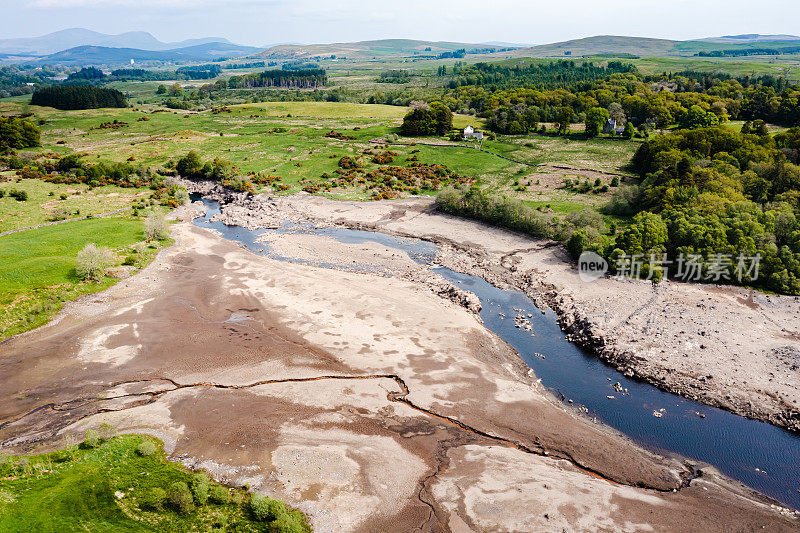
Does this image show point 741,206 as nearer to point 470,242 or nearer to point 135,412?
point 470,242

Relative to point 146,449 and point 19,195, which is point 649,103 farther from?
point 19,195

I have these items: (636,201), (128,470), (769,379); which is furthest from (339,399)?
(636,201)

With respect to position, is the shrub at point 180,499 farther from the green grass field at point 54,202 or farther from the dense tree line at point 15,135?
the dense tree line at point 15,135

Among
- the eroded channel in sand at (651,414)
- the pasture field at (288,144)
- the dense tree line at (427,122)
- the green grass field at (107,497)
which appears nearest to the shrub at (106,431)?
the green grass field at (107,497)

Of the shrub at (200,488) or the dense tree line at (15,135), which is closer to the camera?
the shrub at (200,488)

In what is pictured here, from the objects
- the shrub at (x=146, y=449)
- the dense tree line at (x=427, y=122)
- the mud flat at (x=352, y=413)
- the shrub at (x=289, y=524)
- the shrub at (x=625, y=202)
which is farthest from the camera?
the dense tree line at (x=427, y=122)

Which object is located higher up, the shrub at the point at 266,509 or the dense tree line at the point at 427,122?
the dense tree line at the point at 427,122

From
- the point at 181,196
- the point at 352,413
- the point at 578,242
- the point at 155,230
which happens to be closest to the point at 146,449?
the point at 352,413

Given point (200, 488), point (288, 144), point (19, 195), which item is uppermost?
point (288, 144)
